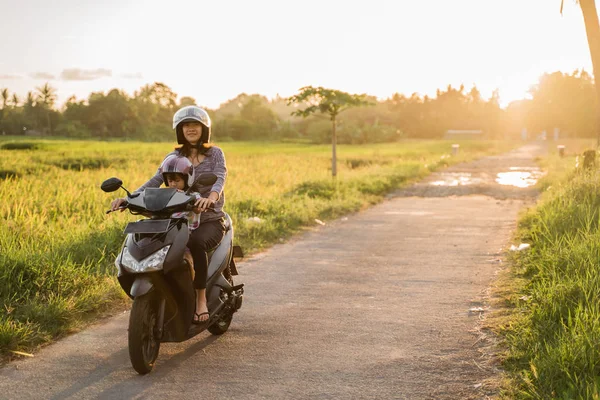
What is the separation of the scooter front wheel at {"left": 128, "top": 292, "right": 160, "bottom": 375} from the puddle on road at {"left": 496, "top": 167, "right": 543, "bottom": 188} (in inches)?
742

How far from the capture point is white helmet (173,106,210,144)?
17.3 ft

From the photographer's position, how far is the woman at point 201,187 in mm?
5098

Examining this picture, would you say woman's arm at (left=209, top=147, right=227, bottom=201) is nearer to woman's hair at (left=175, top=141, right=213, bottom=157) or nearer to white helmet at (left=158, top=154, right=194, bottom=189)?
woman's hair at (left=175, top=141, right=213, bottom=157)

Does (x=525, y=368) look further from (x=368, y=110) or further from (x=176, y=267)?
(x=368, y=110)

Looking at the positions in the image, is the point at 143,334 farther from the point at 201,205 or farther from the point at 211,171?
the point at 211,171

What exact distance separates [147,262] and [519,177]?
2358 centimetres

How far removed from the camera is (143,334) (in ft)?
15.5

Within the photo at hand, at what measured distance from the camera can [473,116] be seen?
112 metres

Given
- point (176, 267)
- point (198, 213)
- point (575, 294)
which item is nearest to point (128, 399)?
point (176, 267)

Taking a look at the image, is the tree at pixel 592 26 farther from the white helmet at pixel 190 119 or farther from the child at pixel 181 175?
the child at pixel 181 175

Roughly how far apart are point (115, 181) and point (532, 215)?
934 centimetres

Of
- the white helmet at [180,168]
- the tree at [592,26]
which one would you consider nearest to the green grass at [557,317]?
the white helmet at [180,168]

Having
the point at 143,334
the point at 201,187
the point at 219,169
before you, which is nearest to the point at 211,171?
the point at 219,169

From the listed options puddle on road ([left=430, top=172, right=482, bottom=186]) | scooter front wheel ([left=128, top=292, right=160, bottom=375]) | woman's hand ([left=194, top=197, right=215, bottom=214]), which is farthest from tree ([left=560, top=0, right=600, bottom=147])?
scooter front wheel ([left=128, top=292, right=160, bottom=375])
